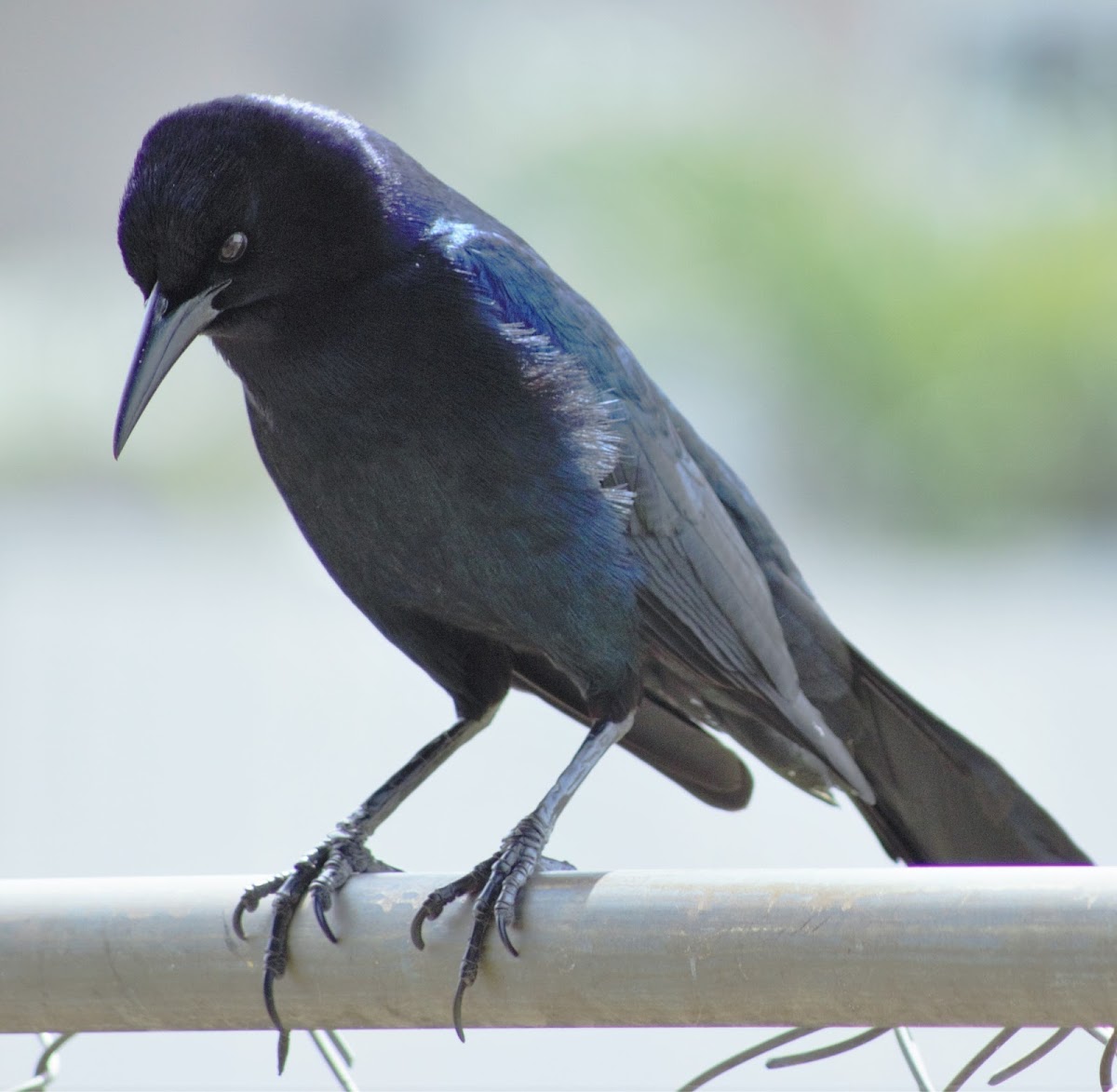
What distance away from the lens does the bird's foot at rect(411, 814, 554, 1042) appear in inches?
63.8

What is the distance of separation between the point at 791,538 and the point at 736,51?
382 cm

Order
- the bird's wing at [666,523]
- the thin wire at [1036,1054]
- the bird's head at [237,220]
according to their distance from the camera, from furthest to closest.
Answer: the bird's wing at [666,523], the bird's head at [237,220], the thin wire at [1036,1054]

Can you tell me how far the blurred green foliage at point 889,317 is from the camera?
8.90m

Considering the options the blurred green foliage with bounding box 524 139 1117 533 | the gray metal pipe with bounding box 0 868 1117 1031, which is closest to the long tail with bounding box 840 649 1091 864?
the gray metal pipe with bounding box 0 868 1117 1031

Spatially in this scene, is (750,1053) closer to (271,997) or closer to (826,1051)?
(826,1051)

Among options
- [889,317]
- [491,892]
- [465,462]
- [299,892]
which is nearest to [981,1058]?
[491,892]

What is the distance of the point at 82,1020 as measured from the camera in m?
1.62

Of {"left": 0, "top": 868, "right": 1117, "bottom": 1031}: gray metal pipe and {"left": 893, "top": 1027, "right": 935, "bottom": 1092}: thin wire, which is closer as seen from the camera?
{"left": 0, "top": 868, "right": 1117, "bottom": 1031}: gray metal pipe

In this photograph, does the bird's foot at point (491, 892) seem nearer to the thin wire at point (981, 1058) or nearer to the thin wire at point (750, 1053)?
the thin wire at point (750, 1053)

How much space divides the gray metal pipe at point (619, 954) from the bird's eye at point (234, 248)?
945mm

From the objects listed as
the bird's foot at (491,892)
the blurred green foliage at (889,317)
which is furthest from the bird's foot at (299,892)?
the blurred green foliage at (889,317)

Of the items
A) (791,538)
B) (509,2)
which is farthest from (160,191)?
(509,2)

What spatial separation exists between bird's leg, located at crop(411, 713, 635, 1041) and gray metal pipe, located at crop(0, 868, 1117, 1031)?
0.6 inches

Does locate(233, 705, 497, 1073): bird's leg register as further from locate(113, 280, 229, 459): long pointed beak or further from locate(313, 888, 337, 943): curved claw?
locate(113, 280, 229, 459): long pointed beak
